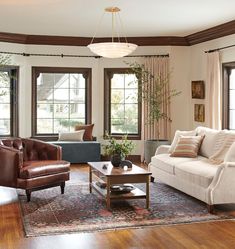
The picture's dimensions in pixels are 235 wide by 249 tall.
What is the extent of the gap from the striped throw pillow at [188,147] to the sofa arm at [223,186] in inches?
58.1

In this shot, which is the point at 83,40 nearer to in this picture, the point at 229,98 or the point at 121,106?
the point at 121,106

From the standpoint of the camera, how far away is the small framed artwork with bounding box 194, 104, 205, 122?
9.23m

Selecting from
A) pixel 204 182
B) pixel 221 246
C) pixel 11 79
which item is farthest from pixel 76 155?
pixel 221 246

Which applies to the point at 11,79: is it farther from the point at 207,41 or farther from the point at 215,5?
the point at 215,5

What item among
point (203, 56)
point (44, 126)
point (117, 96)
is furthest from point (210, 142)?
point (44, 126)

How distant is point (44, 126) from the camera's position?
33.0 ft

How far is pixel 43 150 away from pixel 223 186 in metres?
2.80

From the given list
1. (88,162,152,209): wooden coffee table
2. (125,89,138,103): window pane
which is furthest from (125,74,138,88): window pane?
(88,162,152,209): wooden coffee table

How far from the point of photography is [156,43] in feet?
32.1

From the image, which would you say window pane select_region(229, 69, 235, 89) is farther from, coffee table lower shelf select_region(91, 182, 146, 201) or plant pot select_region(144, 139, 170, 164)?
coffee table lower shelf select_region(91, 182, 146, 201)

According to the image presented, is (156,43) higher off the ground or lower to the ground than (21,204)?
higher

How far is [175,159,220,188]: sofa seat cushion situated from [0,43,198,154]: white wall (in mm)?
3416

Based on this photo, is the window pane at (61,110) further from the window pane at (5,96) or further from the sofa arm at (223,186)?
the sofa arm at (223,186)

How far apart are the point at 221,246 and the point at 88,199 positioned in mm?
2332
